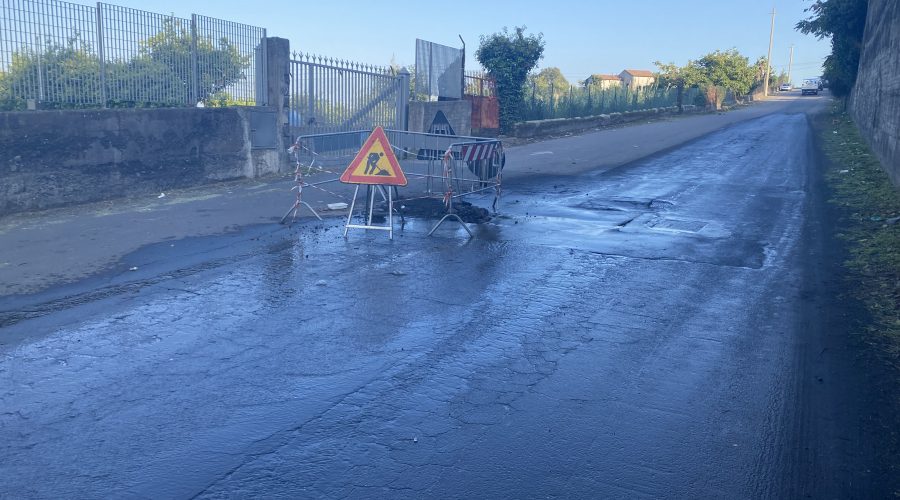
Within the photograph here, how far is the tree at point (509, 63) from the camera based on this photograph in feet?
96.7

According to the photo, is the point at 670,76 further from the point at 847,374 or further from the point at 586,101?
the point at 847,374

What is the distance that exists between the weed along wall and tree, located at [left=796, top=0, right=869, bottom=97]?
28758mm

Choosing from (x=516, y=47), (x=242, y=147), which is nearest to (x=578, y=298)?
(x=242, y=147)

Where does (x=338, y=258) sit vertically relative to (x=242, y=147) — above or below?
below

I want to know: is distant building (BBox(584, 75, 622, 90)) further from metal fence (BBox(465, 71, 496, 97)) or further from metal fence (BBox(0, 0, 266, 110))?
metal fence (BBox(0, 0, 266, 110))

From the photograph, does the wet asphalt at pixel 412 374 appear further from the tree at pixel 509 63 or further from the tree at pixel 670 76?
the tree at pixel 670 76

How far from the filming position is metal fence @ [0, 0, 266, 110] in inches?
463

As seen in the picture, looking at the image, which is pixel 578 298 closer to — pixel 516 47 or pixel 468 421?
pixel 468 421

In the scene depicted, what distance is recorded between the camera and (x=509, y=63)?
29562mm

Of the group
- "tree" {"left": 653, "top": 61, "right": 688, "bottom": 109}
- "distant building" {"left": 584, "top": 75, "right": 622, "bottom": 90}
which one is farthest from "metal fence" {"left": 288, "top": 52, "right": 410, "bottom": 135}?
"tree" {"left": 653, "top": 61, "right": 688, "bottom": 109}

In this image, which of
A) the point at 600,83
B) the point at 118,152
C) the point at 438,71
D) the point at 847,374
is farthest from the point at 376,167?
the point at 600,83

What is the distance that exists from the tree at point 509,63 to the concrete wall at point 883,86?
38.8 ft

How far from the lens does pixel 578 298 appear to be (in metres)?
7.72

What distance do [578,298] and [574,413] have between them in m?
2.83
